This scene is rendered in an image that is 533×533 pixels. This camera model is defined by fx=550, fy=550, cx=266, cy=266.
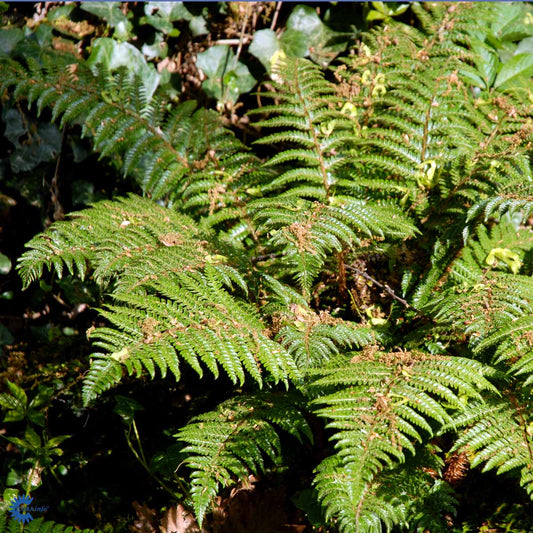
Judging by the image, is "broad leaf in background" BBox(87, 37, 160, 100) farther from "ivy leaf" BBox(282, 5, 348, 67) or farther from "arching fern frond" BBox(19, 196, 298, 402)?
"arching fern frond" BBox(19, 196, 298, 402)

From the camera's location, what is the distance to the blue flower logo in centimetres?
206

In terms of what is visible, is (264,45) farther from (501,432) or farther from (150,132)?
(501,432)

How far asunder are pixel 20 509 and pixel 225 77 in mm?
2422

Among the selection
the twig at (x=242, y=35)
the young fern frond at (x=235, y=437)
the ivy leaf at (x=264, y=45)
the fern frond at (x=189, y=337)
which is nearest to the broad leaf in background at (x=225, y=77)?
the twig at (x=242, y=35)

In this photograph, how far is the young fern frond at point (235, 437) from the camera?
5.38 feet

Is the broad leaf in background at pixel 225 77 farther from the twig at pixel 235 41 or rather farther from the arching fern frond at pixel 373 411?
the arching fern frond at pixel 373 411

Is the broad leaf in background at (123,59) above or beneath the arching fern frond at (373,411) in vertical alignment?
above

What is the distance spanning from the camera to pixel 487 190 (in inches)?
83.7

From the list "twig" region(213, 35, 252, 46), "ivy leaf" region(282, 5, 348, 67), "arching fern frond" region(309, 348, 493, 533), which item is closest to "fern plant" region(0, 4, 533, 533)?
"arching fern frond" region(309, 348, 493, 533)

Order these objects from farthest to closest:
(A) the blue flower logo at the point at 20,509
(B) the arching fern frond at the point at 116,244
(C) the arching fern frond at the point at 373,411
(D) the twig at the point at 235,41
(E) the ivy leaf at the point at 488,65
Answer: (D) the twig at the point at 235,41 → (E) the ivy leaf at the point at 488,65 → (A) the blue flower logo at the point at 20,509 → (B) the arching fern frond at the point at 116,244 → (C) the arching fern frond at the point at 373,411

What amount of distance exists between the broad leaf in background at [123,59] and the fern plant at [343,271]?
0.44 metres

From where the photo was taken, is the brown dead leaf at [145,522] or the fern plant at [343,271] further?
the brown dead leaf at [145,522]

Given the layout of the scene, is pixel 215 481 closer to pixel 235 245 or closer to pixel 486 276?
pixel 235 245

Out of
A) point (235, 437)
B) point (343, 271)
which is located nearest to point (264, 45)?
point (343, 271)
